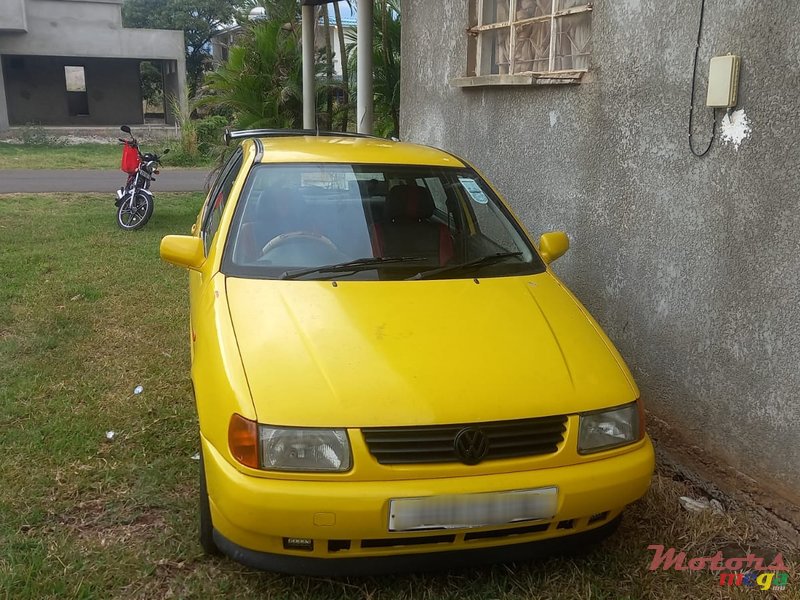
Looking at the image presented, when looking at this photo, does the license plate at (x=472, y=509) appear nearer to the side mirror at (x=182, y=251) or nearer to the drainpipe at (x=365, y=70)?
the side mirror at (x=182, y=251)

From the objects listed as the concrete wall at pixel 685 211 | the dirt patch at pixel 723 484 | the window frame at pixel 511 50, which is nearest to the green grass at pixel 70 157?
the window frame at pixel 511 50

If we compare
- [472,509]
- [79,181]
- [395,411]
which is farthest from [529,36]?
[79,181]

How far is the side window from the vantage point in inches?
149

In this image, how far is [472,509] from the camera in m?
2.42

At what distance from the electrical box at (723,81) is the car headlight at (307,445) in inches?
90.2

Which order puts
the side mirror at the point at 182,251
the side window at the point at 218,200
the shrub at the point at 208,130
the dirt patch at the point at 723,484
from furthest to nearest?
the shrub at the point at 208,130 → the side window at the point at 218,200 → the side mirror at the point at 182,251 → the dirt patch at the point at 723,484

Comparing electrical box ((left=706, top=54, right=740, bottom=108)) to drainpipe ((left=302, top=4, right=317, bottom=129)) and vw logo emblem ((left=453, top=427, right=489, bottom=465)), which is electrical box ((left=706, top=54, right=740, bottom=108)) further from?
drainpipe ((left=302, top=4, right=317, bottom=129))

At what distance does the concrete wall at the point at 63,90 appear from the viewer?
27406 mm

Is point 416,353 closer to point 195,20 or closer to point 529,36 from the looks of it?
point 529,36

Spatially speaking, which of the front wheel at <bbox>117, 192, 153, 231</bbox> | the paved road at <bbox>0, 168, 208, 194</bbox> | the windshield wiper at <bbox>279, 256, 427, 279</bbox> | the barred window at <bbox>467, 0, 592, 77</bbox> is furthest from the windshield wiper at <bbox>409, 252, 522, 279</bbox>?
the paved road at <bbox>0, 168, 208, 194</bbox>

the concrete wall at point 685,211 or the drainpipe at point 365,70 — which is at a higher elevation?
the drainpipe at point 365,70

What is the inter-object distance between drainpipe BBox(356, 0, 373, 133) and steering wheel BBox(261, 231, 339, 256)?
5.11 m

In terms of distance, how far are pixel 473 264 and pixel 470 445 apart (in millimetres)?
1177

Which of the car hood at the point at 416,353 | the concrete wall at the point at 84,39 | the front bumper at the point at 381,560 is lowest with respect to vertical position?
the front bumper at the point at 381,560
